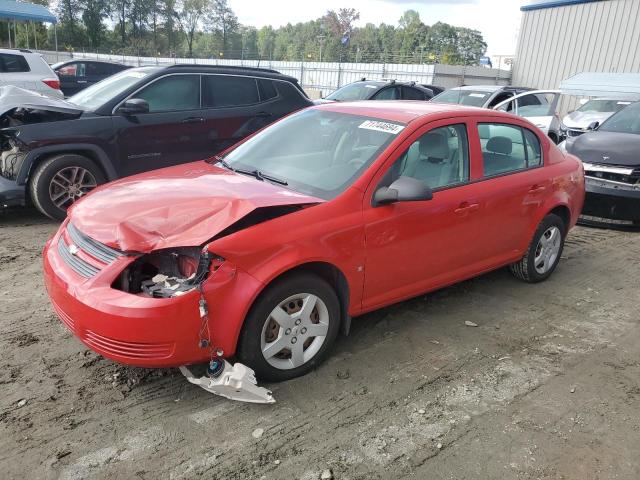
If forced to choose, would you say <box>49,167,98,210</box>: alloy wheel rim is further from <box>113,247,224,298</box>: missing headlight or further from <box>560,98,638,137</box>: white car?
<box>560,98,638,137</box>: white car

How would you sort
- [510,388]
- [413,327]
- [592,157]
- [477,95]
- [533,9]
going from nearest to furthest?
[510,388] → [413,327] → [592,157] → [477,95] → [533,9]

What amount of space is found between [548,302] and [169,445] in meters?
3.47

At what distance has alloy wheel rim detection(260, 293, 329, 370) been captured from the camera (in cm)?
311

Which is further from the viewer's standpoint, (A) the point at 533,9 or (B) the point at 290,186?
(A) the point at 533,9

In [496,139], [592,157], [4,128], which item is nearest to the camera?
[496,139]

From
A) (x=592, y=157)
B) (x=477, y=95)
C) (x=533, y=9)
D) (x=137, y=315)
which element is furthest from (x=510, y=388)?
(x=533, y=9)

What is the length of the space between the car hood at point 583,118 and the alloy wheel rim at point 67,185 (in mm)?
11636

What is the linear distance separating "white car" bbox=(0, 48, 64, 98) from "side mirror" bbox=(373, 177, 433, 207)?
386 inches

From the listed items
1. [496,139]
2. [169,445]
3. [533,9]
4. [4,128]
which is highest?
[533,9]

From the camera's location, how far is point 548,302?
475cm

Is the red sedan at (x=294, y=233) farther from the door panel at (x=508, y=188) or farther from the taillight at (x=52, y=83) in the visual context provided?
the taillight at (x=52, y=83)

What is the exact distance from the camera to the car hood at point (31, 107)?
5.88 meters

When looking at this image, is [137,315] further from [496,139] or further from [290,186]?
[496,139]

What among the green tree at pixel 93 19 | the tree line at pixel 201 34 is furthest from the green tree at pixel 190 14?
the green tree at pixel 93 19
